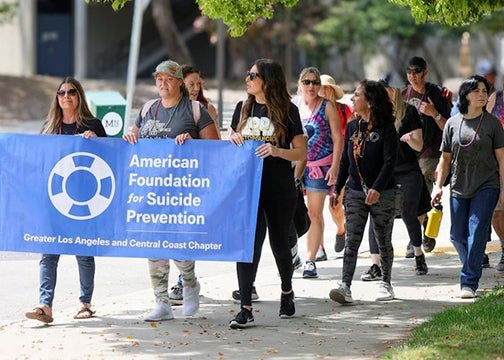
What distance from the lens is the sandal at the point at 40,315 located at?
368 inches

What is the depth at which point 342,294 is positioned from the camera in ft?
33.4

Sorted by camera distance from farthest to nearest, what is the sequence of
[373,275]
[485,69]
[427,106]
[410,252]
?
[485,69]
[410,252]
[427,106]
[373,275]

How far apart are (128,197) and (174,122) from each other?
0.64 m

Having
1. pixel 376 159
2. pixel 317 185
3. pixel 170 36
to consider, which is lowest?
pixel 317 185

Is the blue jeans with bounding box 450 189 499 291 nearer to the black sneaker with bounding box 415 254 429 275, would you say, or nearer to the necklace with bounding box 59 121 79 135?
the black sneaker with bounding box 415 254 429 275

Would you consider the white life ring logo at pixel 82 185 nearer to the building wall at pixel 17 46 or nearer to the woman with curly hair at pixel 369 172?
the woman with curly hair at pixel 369 172

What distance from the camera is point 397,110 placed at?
11.4 metres

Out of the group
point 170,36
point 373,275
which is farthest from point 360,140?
point 170,36

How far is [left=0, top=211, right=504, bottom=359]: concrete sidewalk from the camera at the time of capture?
28.1ft

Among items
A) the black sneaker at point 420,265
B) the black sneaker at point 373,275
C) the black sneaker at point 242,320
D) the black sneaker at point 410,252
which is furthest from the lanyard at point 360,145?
the black sneaker at point 410,252

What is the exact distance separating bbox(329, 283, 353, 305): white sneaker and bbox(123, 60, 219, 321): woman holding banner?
1.20 metres

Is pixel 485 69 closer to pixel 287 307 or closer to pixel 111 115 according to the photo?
pixel 111 115

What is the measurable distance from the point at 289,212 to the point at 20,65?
110 ft

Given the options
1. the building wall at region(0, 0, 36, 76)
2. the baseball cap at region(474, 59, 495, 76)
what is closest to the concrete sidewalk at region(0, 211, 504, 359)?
the baseball cap at region(474, 59, 495, 76)
